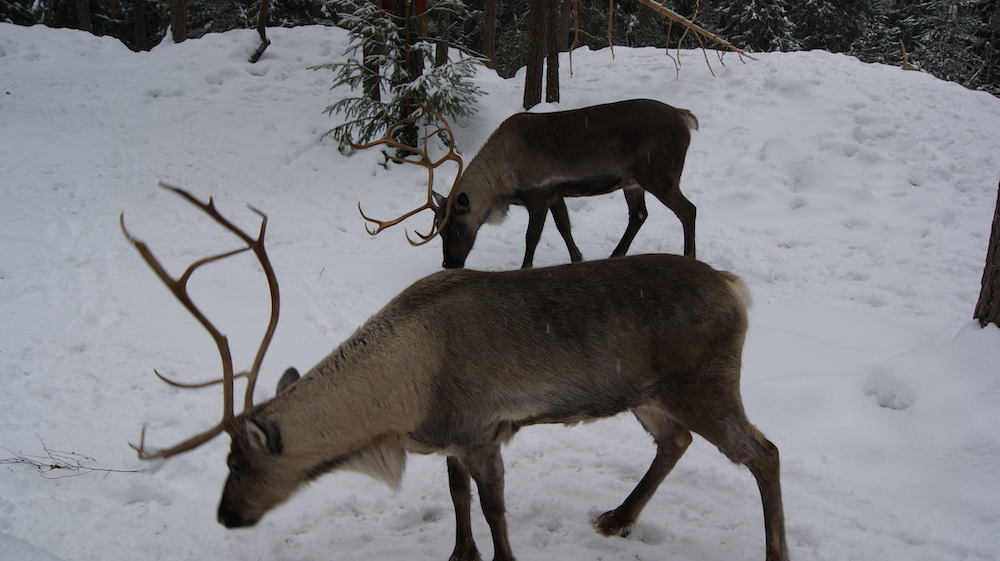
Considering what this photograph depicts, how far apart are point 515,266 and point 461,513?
4169 mm

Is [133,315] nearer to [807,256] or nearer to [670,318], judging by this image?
[670,318]

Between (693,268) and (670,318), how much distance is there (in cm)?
32

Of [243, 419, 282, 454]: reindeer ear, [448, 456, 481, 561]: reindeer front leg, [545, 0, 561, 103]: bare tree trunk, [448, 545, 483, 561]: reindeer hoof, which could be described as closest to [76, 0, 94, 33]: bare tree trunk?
[545, 0, 561, 103]: bare tree trunk

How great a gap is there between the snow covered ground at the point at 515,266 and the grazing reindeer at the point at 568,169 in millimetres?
524

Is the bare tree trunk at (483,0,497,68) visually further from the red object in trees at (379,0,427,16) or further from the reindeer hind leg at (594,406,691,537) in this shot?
the reindeer hind leg at (594,406,691,537)

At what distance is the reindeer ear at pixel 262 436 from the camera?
8.52 ft

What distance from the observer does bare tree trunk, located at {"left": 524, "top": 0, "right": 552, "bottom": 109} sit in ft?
34.6

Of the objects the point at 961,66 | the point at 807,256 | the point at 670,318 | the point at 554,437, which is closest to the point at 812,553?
the point at 670,318

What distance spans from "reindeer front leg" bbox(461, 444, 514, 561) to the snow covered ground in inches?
12.0

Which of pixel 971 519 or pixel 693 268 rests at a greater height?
pixel 693 268

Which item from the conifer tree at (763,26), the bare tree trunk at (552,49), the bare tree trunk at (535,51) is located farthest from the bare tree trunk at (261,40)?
the conifer tree at (763,26)

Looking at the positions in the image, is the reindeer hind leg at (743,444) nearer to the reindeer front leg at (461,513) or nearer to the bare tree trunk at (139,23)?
the reindeer front leg at (461,513)

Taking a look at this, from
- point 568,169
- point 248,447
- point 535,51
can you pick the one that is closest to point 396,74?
point 535,51

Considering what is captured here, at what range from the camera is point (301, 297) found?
19.9ft
